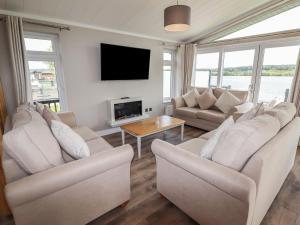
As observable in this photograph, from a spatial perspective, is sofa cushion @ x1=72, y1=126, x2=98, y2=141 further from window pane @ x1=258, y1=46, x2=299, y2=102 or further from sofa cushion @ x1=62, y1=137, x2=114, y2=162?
window pane @ x1=258, y1=46, x2=299, y2=102

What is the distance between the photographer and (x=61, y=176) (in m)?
1.20

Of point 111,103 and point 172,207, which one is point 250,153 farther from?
point 111,103

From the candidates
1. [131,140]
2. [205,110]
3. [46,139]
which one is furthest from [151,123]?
[46,139]

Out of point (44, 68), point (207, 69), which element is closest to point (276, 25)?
point (207, 69)

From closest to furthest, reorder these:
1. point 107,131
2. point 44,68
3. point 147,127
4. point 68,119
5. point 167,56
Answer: point 68,119, point 147,127, point 44,68, point 107,131, point 167,56

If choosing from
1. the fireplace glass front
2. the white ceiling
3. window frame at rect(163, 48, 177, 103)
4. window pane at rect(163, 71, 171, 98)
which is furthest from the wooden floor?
window frame at rect(163, 48, 177, 103)

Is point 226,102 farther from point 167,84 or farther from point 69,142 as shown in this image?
point 69,142

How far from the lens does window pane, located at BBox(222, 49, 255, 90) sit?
13.3ft

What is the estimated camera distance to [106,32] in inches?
141

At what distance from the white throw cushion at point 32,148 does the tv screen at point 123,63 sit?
8.02ft

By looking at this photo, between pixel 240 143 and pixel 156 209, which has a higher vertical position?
pixel 240 143

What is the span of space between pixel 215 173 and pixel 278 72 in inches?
144

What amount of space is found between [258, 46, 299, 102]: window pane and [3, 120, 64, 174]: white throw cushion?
14.1 ft

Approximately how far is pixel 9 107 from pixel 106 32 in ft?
7.57
